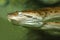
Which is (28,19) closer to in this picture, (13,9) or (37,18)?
(37,18)

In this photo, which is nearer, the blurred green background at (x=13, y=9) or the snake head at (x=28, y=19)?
the snake head at (x=28, y=19)

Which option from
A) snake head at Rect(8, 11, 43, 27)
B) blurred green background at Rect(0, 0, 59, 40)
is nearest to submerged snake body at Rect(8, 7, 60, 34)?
snake head at Rect(8, 11, 43, 27)

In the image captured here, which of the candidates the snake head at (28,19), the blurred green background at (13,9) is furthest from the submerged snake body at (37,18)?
the blurred green background at (13,9)

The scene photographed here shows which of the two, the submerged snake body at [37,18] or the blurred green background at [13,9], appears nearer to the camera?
the submerged snake body at [37,18]

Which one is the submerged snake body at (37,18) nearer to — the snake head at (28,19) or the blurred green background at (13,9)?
Answer: the snake head at (28,19)

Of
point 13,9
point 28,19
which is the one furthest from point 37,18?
point 13,9

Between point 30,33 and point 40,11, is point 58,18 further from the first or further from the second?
point 30,33
